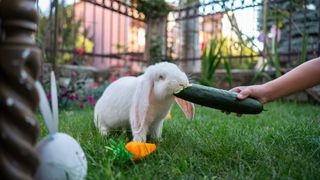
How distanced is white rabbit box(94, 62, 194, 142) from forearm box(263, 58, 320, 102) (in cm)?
48

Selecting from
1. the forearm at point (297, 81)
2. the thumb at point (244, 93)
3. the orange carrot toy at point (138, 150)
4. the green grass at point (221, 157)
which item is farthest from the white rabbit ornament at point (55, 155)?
the forearm at point (297, 81)

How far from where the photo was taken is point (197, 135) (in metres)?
2.31

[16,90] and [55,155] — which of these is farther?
[55,155]

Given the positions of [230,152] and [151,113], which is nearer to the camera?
[230,152]

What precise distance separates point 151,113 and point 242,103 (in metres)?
0.52

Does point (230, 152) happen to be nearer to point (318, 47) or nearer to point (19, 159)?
point (19, 159)

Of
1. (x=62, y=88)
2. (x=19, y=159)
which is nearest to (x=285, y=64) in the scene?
(x=62, y=88)

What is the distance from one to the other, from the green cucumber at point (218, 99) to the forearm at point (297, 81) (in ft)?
0.37

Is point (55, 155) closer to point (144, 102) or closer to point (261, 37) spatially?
point (144, 102)

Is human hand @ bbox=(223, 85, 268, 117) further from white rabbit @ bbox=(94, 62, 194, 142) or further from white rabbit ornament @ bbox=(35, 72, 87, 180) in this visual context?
white rabbit ornament @ bbox=(35, 72, 87, 180)

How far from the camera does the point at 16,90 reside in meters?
1.02

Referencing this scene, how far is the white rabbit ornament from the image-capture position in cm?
121

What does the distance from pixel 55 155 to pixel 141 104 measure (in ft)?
2.59

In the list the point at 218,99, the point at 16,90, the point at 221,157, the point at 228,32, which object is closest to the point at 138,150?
the point at 221,157
